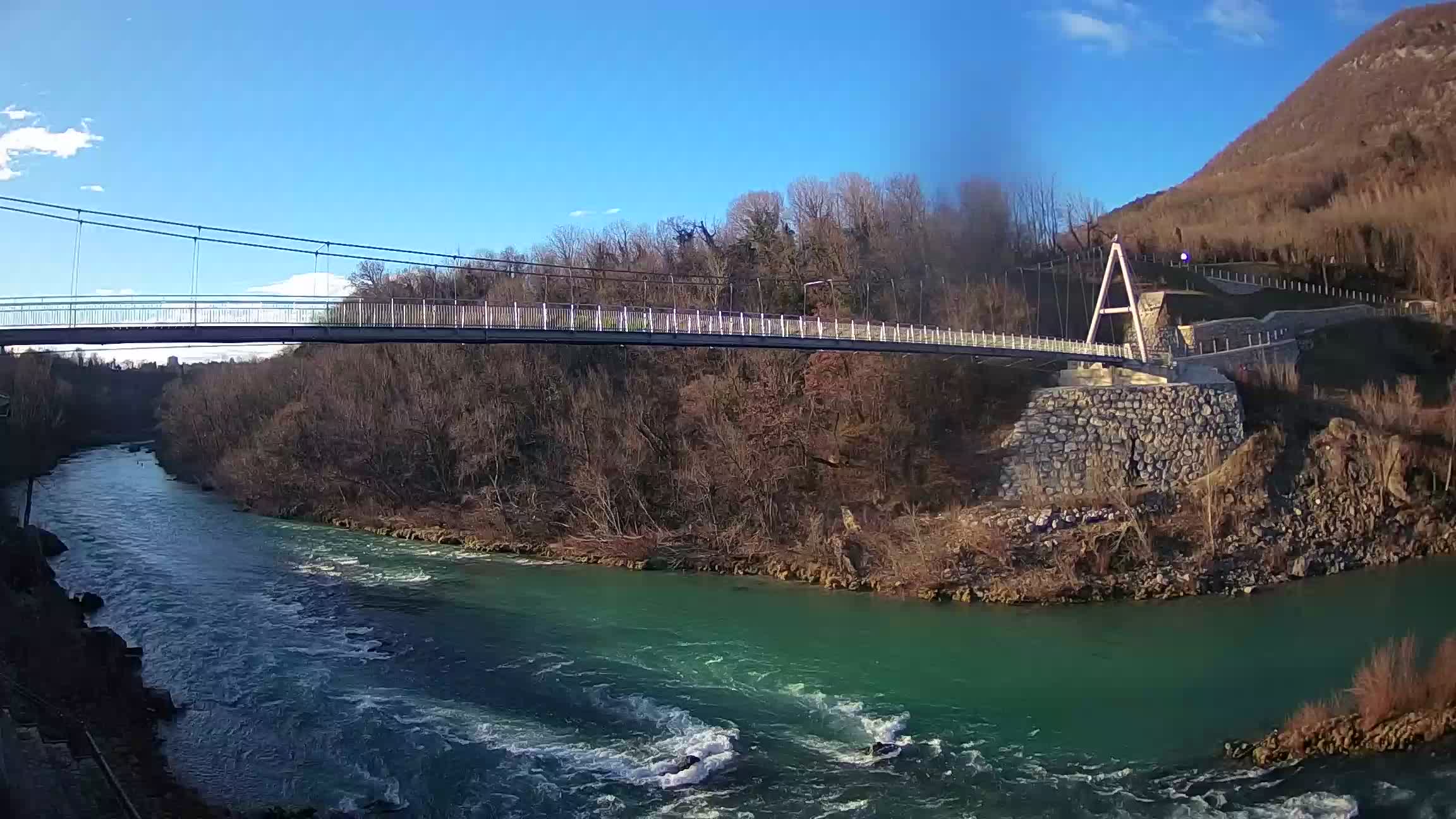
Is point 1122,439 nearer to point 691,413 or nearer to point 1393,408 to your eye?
point 1393,408

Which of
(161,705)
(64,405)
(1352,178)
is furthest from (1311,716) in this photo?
(1352,178)

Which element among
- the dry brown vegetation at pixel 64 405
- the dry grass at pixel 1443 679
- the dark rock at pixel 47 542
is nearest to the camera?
the dry grass at pixel 1443 679

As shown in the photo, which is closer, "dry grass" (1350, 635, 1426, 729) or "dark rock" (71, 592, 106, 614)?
"dry grass" (1350, 635, 1426, 729)

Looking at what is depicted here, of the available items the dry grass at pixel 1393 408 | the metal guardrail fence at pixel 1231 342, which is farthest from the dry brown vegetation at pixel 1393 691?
the metal guardrail fence at pixel 1231 342

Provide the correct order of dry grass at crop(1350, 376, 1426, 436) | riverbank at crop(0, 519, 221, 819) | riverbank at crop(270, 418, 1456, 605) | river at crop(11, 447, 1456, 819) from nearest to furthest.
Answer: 1. riverbank at crop(0, 519, 221, 819)
2. river at crop(11, 447, 1456, 819)
3. riverbank at crop(270, 418, 1456, 605)
4. dry grass at crop(1350, 376, 1426, 436)

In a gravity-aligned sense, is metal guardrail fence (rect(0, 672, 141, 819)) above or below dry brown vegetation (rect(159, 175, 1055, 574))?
below

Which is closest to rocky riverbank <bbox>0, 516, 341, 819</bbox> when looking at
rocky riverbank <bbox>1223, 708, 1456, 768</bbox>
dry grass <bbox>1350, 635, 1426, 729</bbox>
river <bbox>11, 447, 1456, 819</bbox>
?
river <bbox>11, 447, 1456, 819</bbox>

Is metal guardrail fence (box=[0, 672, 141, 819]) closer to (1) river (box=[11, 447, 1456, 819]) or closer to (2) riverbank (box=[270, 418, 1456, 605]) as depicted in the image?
(1) river (box=[11, 447, 1456, 819])

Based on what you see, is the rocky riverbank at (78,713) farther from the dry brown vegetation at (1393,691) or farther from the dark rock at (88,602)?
the dry brown vegetation at (1393,691)
